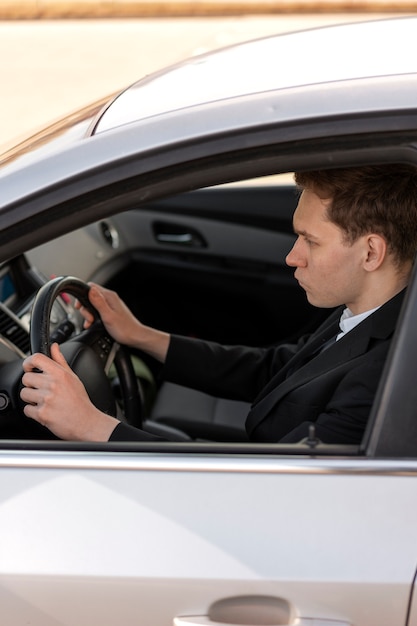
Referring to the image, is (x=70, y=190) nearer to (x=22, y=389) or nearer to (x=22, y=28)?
(x=22, y=389)

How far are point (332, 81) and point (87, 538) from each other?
852mm

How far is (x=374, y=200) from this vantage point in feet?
6.12

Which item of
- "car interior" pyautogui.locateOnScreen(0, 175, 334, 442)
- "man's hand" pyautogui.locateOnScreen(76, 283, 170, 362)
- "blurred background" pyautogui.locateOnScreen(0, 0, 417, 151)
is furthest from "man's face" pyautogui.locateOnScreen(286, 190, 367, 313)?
"blurred background" pyautogui.locateOnScreen(0, 0, 417, 151)

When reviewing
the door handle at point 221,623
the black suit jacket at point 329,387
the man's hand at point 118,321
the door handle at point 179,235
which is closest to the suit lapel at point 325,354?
the black suit jacket at point 329,387

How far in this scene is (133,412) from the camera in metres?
2.42

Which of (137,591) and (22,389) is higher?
(22,389)

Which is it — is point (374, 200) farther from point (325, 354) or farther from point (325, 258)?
point (325, 354)

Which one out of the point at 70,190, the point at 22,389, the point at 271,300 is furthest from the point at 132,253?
the point at 70,190

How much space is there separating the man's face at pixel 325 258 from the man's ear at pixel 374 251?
10 mm

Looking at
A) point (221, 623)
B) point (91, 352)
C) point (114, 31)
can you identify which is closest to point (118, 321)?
point (91, 352)

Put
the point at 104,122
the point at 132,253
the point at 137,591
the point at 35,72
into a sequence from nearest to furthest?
the point at 137,591 < the point at 104,122 < the point at 132,253 < the point at 35,72

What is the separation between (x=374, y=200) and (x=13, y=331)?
1083mm

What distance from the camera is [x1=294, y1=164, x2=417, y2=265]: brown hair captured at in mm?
1849

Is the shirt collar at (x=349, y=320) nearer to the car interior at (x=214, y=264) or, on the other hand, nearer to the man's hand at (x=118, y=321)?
the man's hand at (x=118, y=321)
